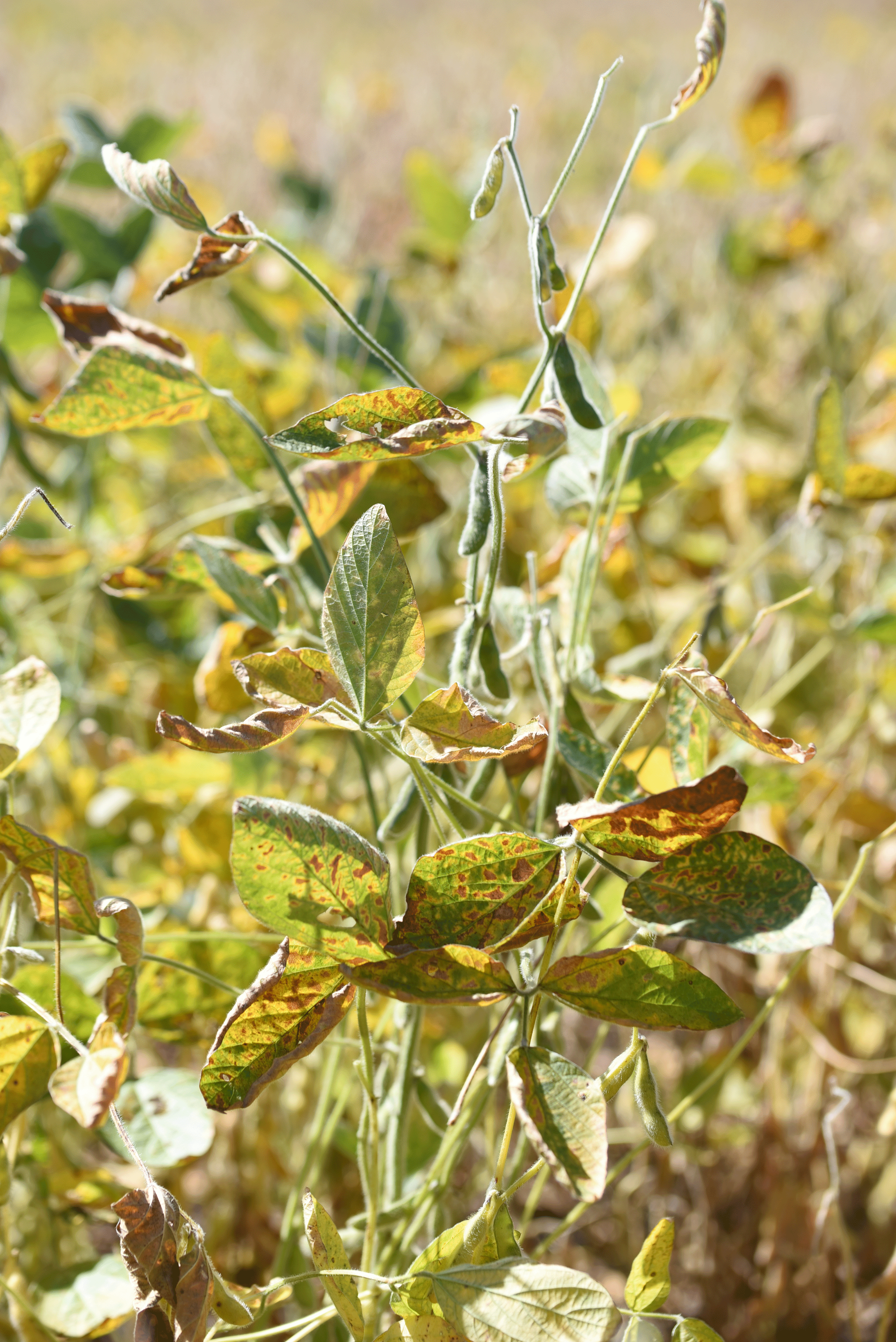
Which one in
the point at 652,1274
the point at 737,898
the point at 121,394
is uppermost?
the point at 121,394

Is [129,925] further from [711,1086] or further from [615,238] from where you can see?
[615,238]

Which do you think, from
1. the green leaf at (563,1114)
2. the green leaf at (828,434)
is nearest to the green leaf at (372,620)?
the green leaf at (563,1114)

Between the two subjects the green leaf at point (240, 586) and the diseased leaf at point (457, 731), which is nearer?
the diseased leaf at point (457, 731)

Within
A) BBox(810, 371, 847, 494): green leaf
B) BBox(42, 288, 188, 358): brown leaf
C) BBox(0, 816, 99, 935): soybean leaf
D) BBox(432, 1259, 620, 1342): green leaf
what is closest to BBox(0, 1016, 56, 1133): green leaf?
BBox(0, 816, 99, 935): soybean leaf

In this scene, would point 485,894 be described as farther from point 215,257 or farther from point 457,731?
point 215,257

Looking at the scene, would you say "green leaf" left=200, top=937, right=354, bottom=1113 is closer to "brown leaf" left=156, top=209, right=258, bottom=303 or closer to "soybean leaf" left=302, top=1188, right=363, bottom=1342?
"soybean leaf" left=302, top=1188, right=363, bottom=1342

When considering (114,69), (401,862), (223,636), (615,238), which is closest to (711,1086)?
(401,862)

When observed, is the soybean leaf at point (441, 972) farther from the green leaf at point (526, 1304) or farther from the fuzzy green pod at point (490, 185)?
the fuzzy green pod at point (490, 185)

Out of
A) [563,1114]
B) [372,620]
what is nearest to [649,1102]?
[563,1114]
